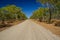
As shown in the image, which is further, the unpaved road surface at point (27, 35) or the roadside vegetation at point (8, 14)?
the roadside vegetation at point (8, 14)

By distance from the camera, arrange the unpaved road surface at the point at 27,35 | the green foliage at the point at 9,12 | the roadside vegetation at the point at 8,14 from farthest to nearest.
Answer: the roadside vegetation at the point at 8,14 → the green foliage at the point at 9,12 → the unpaved road surface at the point at 27,35

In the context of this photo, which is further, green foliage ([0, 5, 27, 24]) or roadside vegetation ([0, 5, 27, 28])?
roadside vegetation ([0, 5, 27, 28])

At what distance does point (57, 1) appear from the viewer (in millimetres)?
36469

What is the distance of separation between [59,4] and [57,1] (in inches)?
40.9

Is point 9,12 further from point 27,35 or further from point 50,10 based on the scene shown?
point 27,35

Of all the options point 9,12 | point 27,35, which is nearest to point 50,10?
point 9,12

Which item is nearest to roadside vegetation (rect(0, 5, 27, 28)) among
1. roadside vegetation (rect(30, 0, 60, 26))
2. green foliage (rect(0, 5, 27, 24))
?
green foliage (rect(0, 5, 27, 24))

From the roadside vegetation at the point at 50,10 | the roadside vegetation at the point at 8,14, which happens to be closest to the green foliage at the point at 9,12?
the roadside vegetation at the point at 8,14

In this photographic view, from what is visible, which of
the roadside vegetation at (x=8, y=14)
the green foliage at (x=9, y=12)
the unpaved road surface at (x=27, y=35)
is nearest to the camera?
the unpaved road surface at (x=27, y=35)

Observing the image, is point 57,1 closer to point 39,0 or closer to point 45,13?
point 39,0

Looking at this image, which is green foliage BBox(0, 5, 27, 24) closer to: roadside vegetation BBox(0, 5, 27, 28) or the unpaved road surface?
roadside vegetation BBox(0, 5, 27, 28)

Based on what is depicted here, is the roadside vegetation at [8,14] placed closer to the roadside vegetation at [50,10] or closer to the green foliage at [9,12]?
the green foliage at [9,12]

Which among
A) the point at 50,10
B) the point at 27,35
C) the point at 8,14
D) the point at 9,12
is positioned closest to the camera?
the point at 27,35

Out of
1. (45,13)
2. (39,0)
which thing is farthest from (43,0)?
(45,13)
